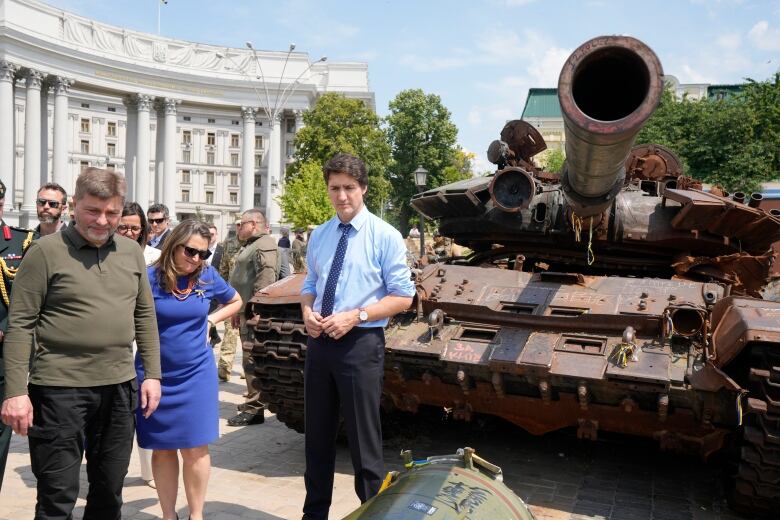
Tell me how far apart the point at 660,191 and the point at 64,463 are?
530cm

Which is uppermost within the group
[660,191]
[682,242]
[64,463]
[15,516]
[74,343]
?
[660,191]

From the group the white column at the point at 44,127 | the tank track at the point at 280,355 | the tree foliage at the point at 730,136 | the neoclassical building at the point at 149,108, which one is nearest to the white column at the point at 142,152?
the neoclassical building at the point at 149,108

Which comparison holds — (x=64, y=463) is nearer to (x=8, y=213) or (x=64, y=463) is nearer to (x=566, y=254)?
(x=566, y=254)

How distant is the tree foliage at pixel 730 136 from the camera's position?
24.9 m

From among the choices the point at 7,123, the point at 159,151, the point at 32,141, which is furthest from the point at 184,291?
the point at 159,151

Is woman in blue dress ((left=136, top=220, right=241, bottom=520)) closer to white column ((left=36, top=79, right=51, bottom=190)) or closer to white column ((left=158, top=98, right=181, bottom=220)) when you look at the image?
white column ((left=36, top=79, right=51, bottom=190))

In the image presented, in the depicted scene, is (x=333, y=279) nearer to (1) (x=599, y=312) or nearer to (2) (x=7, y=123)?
(1) (x=599, y=312)

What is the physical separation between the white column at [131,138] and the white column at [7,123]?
11.5 metres

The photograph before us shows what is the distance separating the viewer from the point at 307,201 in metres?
42.0

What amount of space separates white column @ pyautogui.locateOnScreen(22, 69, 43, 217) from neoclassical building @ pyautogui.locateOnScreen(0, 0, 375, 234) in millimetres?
70

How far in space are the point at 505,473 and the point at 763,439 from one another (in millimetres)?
2139

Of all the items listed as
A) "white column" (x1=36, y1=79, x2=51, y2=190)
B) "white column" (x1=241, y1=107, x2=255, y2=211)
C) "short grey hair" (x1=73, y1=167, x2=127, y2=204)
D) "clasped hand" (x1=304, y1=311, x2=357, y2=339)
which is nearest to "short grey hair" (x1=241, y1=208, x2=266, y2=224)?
"clasped hand" (x1=304, y1=311, x2=357, y2=339)

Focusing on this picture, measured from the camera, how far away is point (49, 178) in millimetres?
55094

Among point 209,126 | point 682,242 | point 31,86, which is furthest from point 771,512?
point 209,126
